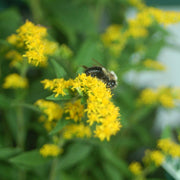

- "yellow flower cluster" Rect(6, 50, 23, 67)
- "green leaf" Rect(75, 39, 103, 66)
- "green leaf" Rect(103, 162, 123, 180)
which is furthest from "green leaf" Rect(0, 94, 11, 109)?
"green leaf" Rect(103, 162, 123, 180)

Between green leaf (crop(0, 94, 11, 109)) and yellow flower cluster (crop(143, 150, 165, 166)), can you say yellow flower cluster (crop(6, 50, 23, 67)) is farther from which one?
yellow flower cluster (crop(143, 150, 165, 166))

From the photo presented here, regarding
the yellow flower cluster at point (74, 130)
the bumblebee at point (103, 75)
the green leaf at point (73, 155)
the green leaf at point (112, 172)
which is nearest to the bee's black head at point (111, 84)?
the bumblebee at point (103, 75)

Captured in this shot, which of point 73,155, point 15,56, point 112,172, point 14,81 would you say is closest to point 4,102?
point 14,81

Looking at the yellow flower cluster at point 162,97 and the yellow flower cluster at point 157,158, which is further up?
the yellow flower cluster at point 162,97

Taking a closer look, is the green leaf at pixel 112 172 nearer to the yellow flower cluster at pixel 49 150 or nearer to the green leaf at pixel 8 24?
the yellow flower cluster at pixel 49 150

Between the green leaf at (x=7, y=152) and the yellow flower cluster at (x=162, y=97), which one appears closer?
the green leaf at (x=7, y=152)

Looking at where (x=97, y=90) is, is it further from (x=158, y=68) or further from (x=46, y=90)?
(x=158, y=68)

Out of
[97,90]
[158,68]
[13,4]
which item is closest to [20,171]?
[97,90]
